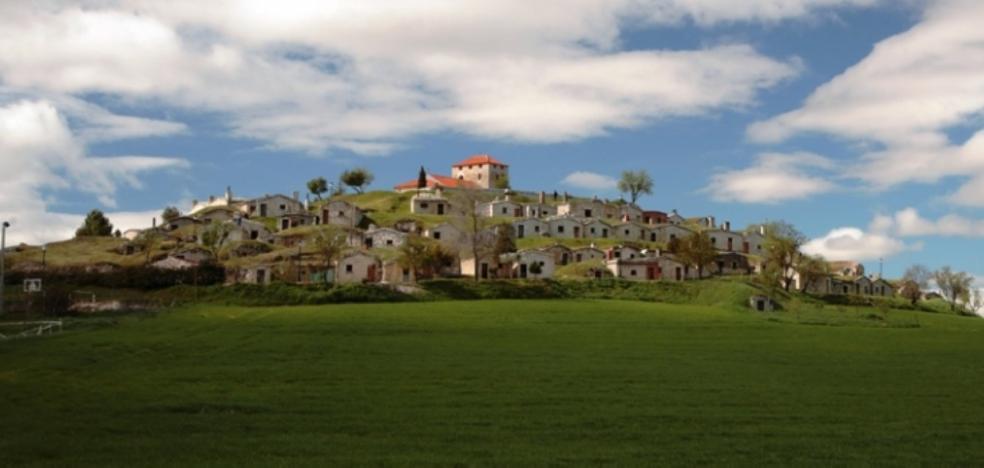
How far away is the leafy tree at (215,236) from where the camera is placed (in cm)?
11788

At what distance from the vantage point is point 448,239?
125688mm

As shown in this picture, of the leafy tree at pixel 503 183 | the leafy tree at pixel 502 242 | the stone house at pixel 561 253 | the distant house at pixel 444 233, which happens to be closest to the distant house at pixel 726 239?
the stone house at pixel 561 253

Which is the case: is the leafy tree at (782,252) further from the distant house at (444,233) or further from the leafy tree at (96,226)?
the leafy tree at (96,226)

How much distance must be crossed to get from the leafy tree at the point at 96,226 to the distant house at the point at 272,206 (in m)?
20.0

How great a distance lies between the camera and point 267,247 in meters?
117

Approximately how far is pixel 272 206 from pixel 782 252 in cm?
7456

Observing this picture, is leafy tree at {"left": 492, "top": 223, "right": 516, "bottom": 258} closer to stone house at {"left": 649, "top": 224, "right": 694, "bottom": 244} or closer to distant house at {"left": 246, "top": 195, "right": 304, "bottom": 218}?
stone house at {"left": 649, "top": 224, "right": 694, "bottom": 244}

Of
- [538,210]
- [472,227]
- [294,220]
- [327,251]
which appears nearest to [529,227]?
[472,227]

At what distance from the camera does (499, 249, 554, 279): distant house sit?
107m

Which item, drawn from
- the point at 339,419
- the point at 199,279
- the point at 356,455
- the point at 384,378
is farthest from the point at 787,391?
the point at 199,279

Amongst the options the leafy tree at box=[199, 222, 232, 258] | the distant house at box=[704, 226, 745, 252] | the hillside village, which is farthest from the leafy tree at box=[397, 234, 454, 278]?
the distant house at box=[704, 226, 745, 252]

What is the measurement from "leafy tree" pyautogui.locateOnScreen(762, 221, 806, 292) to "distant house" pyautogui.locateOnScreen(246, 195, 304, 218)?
223ft

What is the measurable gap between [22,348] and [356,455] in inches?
1031

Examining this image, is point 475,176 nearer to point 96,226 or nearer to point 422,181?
point 422,181
